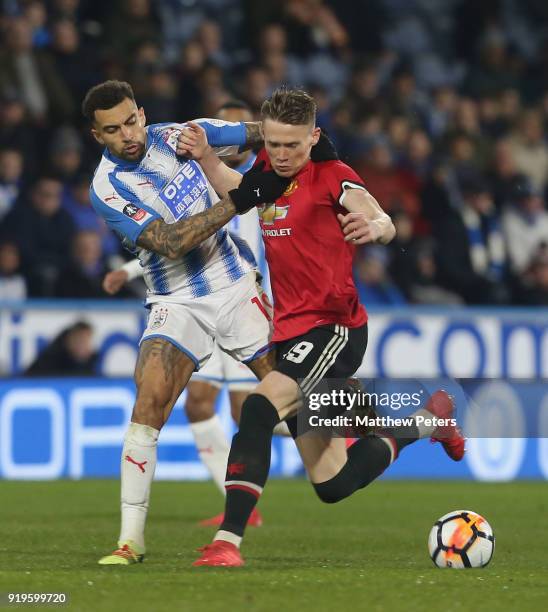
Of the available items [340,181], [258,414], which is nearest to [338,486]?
[258,414]

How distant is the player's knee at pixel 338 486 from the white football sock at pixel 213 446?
1.99 meters

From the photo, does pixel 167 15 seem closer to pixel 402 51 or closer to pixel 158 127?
pixel 402 51

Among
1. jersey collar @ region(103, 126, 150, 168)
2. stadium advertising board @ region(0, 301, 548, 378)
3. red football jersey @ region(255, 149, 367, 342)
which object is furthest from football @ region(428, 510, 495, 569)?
stadium advertising board @ region(0, 301, 548, 378)

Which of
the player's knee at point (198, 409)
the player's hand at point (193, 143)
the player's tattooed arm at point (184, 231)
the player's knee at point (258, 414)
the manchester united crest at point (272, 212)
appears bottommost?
the player's knee at point (258, 414)

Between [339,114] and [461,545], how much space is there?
9.21 metres

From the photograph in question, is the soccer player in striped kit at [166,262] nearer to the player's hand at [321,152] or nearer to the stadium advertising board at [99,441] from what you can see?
the player's hand at [321,152]

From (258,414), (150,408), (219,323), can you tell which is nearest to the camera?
(258,414)

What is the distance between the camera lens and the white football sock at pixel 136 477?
20.4 ft

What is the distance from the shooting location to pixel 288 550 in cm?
706

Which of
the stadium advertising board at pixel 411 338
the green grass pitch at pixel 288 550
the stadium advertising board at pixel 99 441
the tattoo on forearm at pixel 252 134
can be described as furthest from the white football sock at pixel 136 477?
the stadium advertising board at pixel 411 338

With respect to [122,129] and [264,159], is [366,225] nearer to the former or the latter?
[264,159]

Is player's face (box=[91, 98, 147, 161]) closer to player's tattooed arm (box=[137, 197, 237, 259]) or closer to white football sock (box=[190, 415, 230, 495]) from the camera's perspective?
player's tattooed arm (box=[137, 197, 237, 259])

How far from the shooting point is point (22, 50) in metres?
13.2

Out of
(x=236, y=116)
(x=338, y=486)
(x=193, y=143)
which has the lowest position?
(x=338, y=486)
